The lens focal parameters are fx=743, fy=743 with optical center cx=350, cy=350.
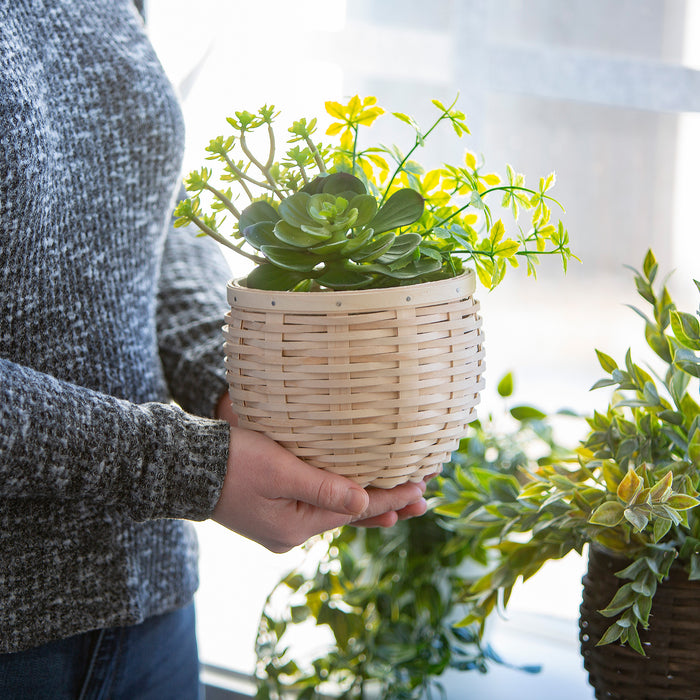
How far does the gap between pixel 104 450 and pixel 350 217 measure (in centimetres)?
24

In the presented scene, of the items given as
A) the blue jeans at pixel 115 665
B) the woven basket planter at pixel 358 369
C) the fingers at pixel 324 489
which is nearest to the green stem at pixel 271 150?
the woven basket planter at pixel 358 369

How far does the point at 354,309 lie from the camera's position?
49 cm

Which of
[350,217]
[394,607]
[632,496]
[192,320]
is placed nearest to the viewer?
[350,217]

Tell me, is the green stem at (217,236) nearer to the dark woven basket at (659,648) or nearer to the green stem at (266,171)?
the green stem at (266,171)

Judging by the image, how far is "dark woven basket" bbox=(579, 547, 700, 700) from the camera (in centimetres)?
63

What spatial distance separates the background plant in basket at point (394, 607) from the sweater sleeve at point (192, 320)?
16.1 inches

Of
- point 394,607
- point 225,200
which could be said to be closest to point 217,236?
point 225,200

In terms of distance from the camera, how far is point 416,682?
1.00m

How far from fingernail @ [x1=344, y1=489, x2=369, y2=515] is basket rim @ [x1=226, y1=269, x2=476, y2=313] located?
0.14 m

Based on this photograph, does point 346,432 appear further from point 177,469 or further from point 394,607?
point 394,607

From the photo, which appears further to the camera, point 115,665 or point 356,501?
point 115,665

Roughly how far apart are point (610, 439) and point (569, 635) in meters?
0.67

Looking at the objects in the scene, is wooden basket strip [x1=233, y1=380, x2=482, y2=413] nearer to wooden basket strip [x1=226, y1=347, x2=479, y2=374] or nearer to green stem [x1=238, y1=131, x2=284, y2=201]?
wooden basket strip [x1=226, y1=347, x2=479, y2=374]

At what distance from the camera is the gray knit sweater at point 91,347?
0.54m
